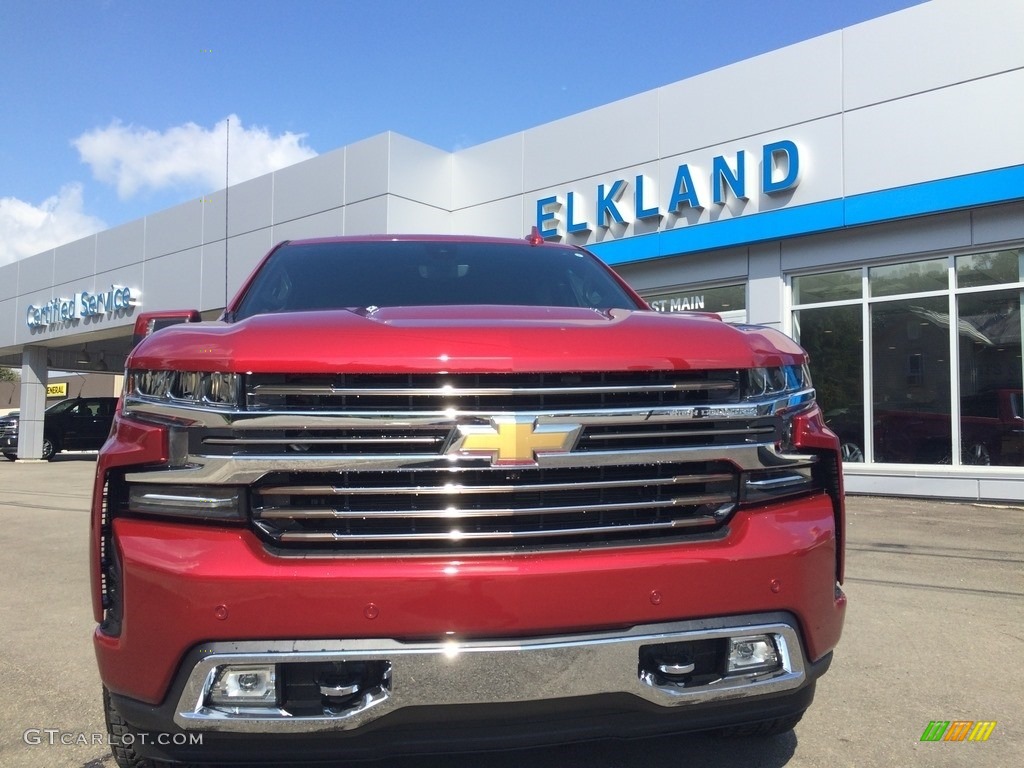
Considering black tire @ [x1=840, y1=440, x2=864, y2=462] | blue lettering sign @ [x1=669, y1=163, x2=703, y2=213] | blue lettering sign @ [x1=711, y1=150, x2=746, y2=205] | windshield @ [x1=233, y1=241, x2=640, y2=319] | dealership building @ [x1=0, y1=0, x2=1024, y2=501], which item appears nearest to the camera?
windshield @ [x1=233, y1=241, x2=640, y2=319]

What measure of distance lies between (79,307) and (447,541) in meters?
23.3

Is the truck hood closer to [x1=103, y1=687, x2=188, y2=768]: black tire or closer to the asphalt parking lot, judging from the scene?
[x1=103, y1=687, x2=188, y2=768]: black tire

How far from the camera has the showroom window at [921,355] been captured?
9.65 metres

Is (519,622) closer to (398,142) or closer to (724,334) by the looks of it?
(724,334)

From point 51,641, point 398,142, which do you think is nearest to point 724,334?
point 51,641

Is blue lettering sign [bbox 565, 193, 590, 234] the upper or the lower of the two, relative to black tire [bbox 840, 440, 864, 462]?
upper

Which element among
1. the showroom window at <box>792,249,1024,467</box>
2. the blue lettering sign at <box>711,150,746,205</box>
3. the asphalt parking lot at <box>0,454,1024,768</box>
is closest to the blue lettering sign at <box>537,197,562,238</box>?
the blue lettering sign at <box>711,150,746,205</box>

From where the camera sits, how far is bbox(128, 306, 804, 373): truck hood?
1.93m

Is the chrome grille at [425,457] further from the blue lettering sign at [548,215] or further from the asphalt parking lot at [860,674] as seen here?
the blue lettering sign at [548,215]

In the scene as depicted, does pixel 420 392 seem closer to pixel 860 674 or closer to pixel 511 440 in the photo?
pixel 511 440

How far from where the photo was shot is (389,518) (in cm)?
194

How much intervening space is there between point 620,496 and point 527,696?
0.54 metres

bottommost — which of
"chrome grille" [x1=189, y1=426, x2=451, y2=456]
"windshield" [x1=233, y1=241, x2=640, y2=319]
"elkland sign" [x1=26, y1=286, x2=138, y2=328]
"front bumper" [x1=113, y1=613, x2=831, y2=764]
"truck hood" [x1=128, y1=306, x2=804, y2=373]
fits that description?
"front bumper" [x1=113, y1=613, x2=831, y2=764]

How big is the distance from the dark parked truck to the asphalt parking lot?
2.36 ft
